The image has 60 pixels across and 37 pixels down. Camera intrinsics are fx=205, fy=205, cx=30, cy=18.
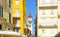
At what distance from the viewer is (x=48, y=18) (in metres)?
42.7

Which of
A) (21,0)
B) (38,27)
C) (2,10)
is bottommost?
(38,27)

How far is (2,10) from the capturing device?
78.7 ft

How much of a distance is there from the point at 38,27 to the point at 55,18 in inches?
158


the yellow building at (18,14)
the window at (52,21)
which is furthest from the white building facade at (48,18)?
the yellow building at (18,14)

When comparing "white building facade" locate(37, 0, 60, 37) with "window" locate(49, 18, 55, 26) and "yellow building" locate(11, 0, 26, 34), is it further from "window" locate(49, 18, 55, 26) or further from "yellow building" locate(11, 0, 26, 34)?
"yellow building" locate(11, 0, 26, 34)

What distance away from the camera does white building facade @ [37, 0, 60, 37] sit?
139ft

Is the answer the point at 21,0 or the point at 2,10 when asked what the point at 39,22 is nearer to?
the point at 21,0

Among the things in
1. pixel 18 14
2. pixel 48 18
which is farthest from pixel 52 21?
pixel 18 14

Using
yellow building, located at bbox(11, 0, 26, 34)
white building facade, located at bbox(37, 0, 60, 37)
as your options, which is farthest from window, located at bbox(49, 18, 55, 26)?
yellow building, located at bbox(11, 0, 26, 34)

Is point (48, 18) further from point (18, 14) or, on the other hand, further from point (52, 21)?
point (18, 14)

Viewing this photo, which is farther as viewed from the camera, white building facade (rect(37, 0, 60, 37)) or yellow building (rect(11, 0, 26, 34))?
white building facade (rect(37, 0, 60, 37))

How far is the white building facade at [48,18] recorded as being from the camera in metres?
42.3

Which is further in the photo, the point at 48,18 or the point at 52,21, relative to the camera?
the point at 48,18

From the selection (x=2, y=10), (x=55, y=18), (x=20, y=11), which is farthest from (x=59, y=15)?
(x=2, y=10)
